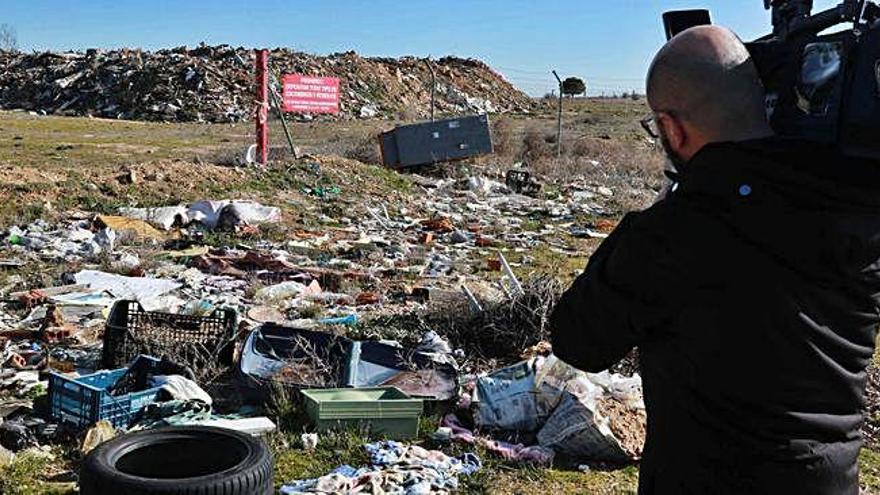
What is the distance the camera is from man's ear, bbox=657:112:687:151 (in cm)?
166

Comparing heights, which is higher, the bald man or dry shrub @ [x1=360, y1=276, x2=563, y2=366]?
the bald man

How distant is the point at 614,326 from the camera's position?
1.71m

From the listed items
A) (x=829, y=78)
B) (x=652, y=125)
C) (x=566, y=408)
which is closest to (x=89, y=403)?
(x=566, y=408)

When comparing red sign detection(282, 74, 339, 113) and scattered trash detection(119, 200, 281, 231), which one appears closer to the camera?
scattered trash detection(119, 200, 281, 231)

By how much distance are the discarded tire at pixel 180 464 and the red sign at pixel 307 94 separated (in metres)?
15.4

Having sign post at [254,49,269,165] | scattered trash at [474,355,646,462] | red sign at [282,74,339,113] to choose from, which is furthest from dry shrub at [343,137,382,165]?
scattered trash at [474,355,646,462]

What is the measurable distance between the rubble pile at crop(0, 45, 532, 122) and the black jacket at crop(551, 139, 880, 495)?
3548cm

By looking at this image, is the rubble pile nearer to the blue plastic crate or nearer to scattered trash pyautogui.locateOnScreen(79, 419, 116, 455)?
the blue plastic crate

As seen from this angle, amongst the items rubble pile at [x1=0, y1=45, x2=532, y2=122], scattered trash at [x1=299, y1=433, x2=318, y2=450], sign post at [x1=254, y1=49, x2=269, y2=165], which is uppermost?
rubble pile at [x1=0, y1=45, x2=532, y2=122]

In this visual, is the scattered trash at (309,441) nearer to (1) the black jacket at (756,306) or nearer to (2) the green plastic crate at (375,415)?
(2) the green plastic crate at (375,415)

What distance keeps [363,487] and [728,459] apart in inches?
110

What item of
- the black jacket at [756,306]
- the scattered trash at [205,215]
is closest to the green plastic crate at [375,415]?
the black jacket at [756,306]

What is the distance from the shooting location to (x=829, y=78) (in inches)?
58.9

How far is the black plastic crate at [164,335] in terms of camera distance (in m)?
5.71
